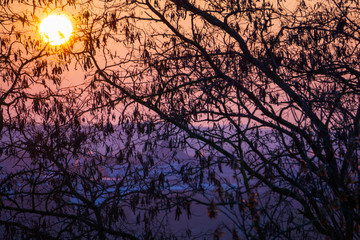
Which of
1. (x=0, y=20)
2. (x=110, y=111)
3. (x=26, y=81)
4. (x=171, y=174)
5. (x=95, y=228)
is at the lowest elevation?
(x=95, y=228)

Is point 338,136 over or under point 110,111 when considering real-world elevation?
under

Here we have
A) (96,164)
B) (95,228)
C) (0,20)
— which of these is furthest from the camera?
(96,164)

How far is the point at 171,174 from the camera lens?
19.7 feet

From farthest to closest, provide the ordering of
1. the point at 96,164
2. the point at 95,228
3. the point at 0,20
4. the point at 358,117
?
1. the point at 96,164
2. the point at 0,20
3. the point at 95,228
4. the point at 358,117

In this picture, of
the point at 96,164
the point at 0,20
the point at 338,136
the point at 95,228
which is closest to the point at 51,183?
the point at 96,164

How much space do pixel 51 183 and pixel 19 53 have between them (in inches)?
81.1

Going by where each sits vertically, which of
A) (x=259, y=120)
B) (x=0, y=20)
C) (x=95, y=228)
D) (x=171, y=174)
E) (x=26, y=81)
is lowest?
(x=95, y=228)

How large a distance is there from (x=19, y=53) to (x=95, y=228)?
270cm

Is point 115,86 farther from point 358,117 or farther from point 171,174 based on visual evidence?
point 358,117

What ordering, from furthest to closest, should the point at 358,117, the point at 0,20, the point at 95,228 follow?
1. the point at 0,20
2. the point at 95,228
3. the point at 358,117

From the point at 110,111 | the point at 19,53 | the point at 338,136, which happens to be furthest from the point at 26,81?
the point at 338,136

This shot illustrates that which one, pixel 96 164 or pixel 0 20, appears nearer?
pixel 0 20

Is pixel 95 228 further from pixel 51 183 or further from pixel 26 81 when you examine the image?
pixel 26 81

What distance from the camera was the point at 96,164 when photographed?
6.60 metres
